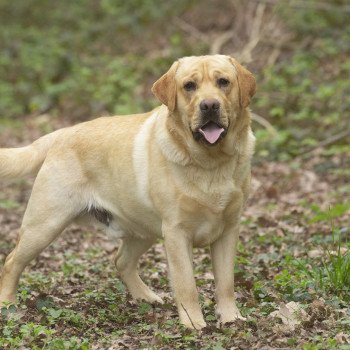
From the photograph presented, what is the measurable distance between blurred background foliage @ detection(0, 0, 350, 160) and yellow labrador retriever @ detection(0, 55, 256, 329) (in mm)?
6061

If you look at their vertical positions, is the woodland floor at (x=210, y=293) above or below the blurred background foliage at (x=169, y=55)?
above

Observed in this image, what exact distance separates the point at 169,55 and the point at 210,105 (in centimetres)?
1168

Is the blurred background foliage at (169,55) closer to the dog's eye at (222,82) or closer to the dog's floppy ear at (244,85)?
the dog's floppy ear at (244,85)

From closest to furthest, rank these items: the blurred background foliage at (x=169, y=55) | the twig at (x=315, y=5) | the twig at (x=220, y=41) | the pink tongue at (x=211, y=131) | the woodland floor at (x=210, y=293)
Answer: the woodland floor at (x=210, y=293), the pink tongue at (x=211, y=131), the blurred background foliage at (x=169, y=55), the twig at (x=315, y=5), the twig at (x=220, y=41)

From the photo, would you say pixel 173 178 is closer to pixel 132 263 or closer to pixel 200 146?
pixel 200 146

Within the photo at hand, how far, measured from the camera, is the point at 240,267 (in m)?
6.89

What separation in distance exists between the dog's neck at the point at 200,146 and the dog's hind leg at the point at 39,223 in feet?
3.33

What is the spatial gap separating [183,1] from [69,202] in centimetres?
1305

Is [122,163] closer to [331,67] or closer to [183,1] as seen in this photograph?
[331,67]

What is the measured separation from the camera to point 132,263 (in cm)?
650

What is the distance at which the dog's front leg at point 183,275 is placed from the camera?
5.38 m

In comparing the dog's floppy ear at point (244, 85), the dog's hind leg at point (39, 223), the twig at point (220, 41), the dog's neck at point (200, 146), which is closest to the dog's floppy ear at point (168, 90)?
the dog's neck at point (200, 146)

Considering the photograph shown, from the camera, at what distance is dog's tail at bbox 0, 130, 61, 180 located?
636 centimetres

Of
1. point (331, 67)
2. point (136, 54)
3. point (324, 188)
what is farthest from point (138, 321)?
point (136, 54)
